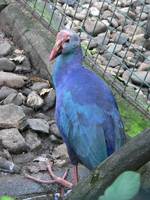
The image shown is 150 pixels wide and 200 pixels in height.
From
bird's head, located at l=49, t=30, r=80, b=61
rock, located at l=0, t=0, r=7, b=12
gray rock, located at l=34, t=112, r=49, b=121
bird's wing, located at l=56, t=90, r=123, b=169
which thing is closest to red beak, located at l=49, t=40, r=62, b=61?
bird's head, located at l=49, t=30, r=80, b=61

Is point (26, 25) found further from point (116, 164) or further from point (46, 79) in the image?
point (116, 164)

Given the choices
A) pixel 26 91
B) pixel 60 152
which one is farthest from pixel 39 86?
pixel 60 152

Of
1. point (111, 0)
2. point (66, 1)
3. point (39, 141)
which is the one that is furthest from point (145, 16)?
point (39, 141)

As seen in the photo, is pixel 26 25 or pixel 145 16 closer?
pixel 26 25

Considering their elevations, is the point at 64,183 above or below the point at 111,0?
below

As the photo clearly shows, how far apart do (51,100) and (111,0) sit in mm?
2329

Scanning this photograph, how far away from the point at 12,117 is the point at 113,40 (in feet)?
6.84

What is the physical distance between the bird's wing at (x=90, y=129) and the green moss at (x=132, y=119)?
2.20 ft

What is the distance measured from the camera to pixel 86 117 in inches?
134

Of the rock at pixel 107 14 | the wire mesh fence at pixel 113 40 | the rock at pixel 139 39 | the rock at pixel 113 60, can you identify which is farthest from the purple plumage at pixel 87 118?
the rock at pixel 107 14

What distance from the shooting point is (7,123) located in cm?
429

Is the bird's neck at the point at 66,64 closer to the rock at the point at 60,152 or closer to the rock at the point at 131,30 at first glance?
the rock at the point at 60,152

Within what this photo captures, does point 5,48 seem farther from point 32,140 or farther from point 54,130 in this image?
point 32,140

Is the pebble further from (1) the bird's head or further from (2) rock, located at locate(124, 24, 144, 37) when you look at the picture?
(2) rock, located at locate(124, 24, 144, 37)
